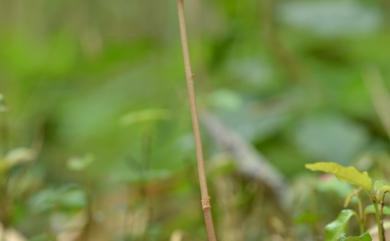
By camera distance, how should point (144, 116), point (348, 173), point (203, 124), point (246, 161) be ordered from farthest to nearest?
1. point (203, 124)
2. point (246, 161)
3. point (144, 116)
4. point (348, 173)

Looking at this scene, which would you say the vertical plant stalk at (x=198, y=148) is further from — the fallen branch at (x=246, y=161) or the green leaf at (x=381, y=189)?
the fallen branch at (x=246, y=161)

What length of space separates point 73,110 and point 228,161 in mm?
1554

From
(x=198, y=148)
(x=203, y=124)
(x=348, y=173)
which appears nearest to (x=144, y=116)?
(x=198, y=148)

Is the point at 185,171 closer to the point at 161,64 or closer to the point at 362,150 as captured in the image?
the point at 362,150

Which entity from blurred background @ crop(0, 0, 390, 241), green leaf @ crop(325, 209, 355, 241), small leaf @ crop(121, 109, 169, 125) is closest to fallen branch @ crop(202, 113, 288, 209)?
blurred background @ crop(0, 0, 390, 241)

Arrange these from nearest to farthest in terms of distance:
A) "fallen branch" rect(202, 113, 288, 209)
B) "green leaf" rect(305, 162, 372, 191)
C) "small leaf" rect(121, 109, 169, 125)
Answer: "green leaf" rect(305, 162, 372, 191) → "small leaf" rect(121, 109, 169, 125) → "fallen branch" rect(202, 113, 288, 209)

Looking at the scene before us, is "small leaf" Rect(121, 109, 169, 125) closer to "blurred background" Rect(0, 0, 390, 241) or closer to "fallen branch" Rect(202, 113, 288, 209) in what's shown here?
"blurred background" Rect(0, 0, 390, 241)

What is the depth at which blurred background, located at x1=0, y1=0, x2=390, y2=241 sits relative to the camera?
4.25 ft

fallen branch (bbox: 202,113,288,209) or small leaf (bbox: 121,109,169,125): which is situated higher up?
small leaf (bbox: 121,109,169,125)

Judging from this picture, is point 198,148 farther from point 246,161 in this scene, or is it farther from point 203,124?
point 203,124

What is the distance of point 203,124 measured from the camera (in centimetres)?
187

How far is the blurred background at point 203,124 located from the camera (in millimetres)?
1296

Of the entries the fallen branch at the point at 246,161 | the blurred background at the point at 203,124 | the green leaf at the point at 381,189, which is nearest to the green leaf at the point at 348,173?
the green leaf at the point at 381,189

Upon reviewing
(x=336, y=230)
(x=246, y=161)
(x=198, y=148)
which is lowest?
(x=246, y=161)
